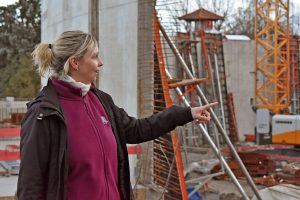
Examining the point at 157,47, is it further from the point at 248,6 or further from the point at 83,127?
the point at 248,6

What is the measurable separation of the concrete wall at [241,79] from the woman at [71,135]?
2059cm

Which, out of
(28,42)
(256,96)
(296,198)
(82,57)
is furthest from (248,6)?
(82,57)

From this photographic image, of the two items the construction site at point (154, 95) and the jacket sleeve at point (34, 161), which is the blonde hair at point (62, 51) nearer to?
the jacket sleeve at point (34, 161)

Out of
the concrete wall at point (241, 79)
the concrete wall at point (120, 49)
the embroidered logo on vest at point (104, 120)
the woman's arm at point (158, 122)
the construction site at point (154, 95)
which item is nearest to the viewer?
the embroidered logo on vest at point (104, 120)

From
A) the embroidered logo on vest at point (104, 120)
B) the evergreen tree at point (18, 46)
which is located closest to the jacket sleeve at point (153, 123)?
the embroidered logo on vest at point (104, 120)

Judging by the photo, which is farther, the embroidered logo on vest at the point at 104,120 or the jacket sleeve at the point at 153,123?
the jacket sleeve at the point at 153,123

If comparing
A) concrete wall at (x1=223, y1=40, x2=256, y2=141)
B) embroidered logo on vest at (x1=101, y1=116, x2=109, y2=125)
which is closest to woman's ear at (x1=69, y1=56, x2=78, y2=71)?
embroidered logo on vest at (x1=101, y1=116, x2=109, y2=125)

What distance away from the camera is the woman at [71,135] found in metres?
2.30

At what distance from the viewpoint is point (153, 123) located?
2.84 m

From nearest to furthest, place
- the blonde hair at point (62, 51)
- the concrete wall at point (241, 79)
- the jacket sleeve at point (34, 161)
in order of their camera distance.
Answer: the jacket sleeve at point (34, 161)
the blonde hair at point (62, 51)
the concrete wall at point (241, 79)

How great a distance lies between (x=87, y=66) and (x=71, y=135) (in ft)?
1.15

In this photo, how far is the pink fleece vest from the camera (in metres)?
2.37

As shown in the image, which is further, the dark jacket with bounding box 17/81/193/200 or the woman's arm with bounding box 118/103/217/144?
the woman's arm with bounding box 118/103/217/144

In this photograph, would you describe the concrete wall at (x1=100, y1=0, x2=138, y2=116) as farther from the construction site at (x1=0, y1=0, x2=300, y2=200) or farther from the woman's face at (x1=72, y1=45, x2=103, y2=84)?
the woman's face at (x1=72, y1=45, x2=103, y2=84)
